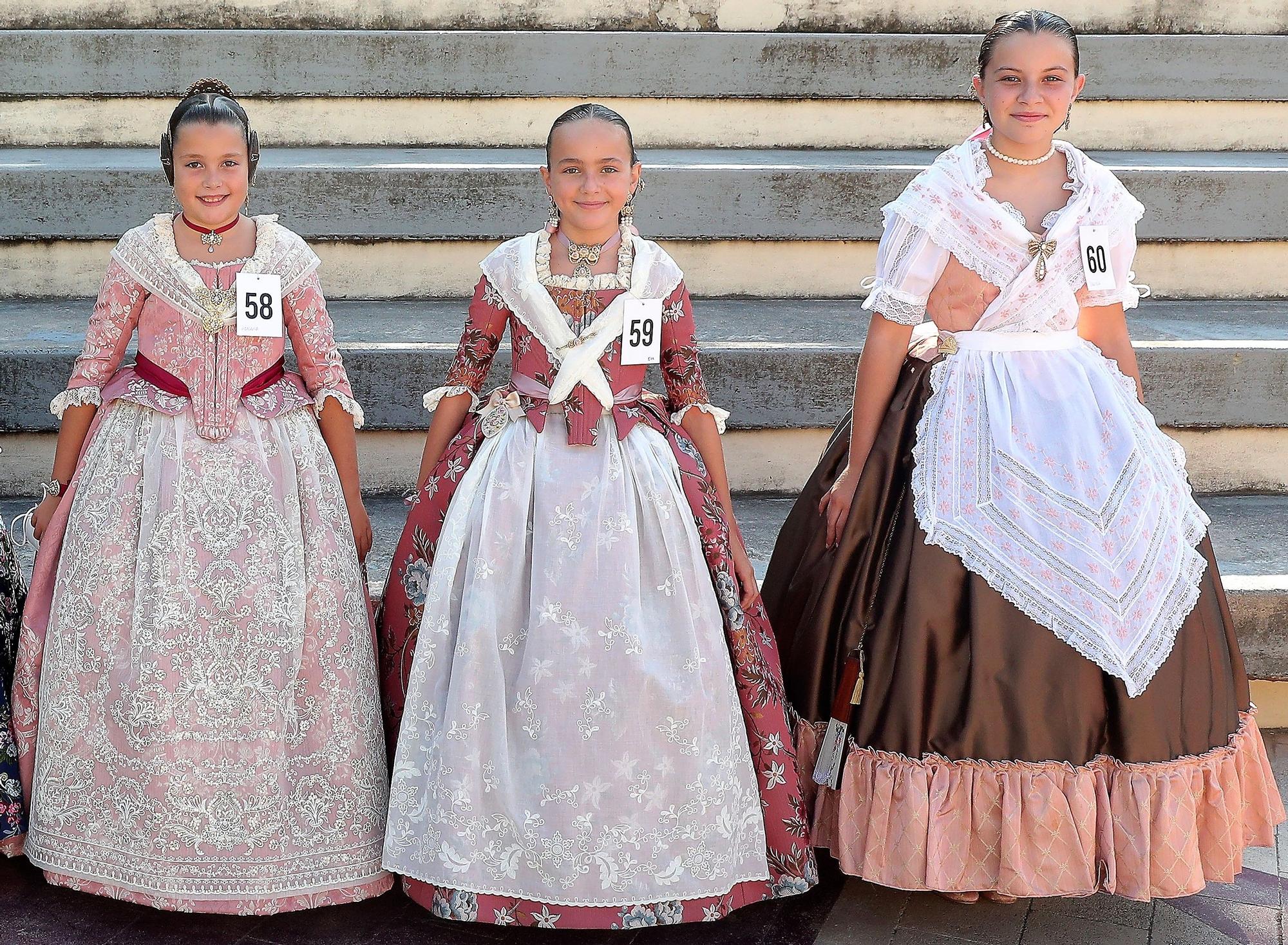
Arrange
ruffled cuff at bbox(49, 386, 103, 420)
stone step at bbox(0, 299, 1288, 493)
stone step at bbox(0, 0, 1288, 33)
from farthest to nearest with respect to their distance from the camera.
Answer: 1. stone step at bbox(0, 0, 1288, 33)
2. stone step at bbox(0, 299, 1288, 493)
3. ruffled cuff at bbox(49, 386, 103, 420)

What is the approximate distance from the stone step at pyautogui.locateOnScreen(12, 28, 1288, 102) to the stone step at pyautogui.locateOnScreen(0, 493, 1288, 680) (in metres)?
2.01

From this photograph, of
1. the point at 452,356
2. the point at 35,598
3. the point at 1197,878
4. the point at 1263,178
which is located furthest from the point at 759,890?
the point at 1263,178

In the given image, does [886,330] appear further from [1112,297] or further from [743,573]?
[743,573]

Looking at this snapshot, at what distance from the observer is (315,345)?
2.84 m

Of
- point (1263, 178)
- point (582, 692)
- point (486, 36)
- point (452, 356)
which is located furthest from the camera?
point (486, 36)

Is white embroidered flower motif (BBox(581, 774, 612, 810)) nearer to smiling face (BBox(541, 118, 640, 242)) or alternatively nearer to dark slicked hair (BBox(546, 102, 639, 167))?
smiling face (BBox(541, 118, 640, 242))

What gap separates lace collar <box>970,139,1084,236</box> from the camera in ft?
9.06

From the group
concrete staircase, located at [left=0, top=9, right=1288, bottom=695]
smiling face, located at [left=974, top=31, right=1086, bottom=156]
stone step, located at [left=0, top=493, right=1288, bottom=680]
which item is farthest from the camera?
concrete staircase, located at [left=0, top=9, right=1288, bottom=695]

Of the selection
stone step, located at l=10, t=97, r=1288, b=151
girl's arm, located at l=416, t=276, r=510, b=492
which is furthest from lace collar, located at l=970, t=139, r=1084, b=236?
stone step, located at l=10, t=97, r=1288, b=151

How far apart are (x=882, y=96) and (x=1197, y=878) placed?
3.57 m

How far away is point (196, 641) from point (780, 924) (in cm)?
A: 127

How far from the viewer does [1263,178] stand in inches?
188

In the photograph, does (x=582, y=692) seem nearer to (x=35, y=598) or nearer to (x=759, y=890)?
(x=759, y=890)

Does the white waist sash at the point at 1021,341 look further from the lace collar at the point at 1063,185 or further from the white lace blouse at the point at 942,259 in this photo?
the lace collar at the point at 1063,185
